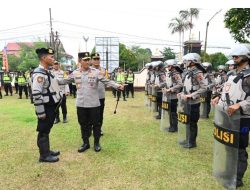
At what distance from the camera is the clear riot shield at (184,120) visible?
5.85 m

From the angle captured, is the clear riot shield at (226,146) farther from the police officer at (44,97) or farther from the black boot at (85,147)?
the police officer at (44,97)

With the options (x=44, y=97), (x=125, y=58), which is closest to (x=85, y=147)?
(x=44, y=97)

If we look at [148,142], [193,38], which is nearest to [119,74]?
[193,38]

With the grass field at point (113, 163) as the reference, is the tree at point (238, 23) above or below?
above

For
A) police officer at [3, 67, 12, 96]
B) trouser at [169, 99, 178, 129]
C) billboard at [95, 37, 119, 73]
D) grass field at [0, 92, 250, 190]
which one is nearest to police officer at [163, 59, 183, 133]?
trouser at [169, 99, 178, 129]

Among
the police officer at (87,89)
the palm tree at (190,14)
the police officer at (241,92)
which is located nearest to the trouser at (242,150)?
the police officer at (241,92)

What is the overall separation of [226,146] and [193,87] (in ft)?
7.15

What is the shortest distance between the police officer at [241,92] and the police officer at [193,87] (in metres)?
1.71

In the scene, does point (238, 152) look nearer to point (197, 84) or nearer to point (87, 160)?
point (197, 84)

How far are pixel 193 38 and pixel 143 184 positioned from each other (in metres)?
21.7

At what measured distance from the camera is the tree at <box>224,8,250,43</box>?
9986 millimetres

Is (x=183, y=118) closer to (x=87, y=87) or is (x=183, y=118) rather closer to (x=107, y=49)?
(x=87, y=87)

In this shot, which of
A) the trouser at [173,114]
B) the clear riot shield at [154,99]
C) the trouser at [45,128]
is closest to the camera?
the trouser at [45,128]

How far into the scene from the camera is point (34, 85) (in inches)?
196
